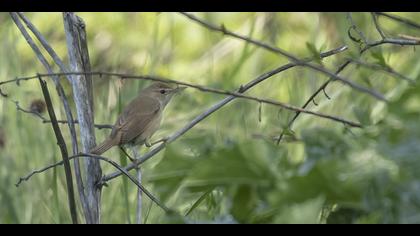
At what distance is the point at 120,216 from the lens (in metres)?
3.75

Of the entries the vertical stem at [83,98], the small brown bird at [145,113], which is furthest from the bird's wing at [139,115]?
the vertical stem at [83,98]

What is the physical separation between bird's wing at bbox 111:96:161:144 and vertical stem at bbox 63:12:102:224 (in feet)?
5.94

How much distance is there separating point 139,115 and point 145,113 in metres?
0.03

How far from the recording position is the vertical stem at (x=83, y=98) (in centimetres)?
221

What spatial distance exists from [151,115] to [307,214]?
3.60 m

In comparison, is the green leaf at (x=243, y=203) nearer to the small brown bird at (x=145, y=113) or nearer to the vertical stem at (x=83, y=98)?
the vertical stem at (x=83, y=98)

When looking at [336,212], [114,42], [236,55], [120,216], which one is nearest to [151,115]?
[120,216]

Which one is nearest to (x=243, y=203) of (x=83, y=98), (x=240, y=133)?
(x=83, y=98)

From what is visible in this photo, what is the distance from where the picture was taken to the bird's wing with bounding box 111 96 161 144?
4.16 meters

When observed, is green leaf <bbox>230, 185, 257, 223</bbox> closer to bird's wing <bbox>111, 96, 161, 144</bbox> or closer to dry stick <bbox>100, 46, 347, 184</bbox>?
dry stick <bbox>100, 46, 347, 184</bbox>

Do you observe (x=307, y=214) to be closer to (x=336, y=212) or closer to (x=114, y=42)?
(x=336, y=212)

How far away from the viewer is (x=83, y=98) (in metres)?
2.23

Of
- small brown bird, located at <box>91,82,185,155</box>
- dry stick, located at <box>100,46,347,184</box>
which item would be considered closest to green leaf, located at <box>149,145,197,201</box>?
dry stick, located at <box>100,46,347,184</box>

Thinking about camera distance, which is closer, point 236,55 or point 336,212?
point 336,212
